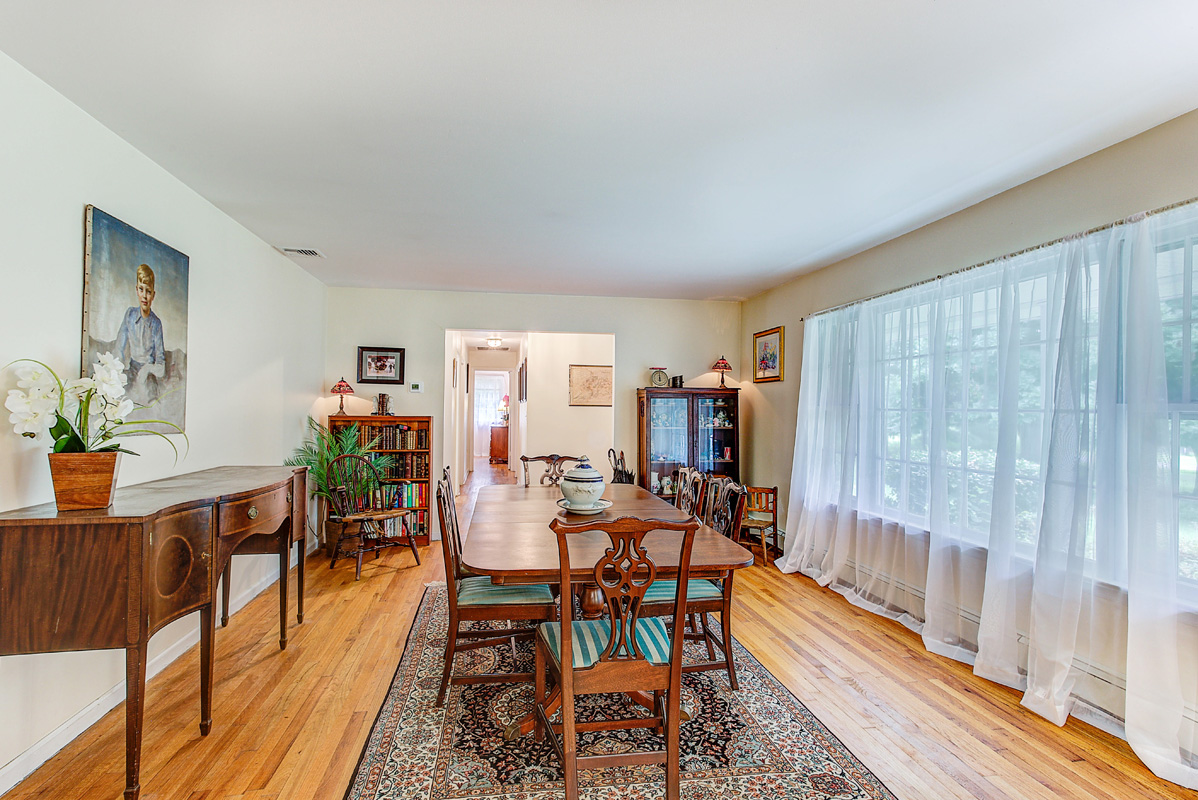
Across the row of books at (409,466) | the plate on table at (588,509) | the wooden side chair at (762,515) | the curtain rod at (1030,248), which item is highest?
the curtain rod at (1030,248)

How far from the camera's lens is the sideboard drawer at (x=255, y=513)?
233 cm

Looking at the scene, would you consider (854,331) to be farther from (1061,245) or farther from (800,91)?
(800,91)

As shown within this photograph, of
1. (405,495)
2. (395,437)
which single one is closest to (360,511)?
(405,495)

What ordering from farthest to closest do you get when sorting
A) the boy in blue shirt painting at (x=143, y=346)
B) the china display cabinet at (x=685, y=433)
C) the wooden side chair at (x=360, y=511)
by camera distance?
the china display cabinet at (x=685, y=433)
the wooden side chair at (x=360, y=511)
the boy in blue shirt painting at (x=143, y=346)

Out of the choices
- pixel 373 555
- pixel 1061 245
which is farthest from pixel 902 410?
pixel 373 555

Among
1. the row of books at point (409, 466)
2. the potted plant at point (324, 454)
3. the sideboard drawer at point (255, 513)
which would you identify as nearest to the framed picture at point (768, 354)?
the row of books at point (409, 466)

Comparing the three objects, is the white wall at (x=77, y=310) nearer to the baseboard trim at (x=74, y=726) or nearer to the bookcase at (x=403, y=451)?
the baseboard trim at (x=74, y=726)

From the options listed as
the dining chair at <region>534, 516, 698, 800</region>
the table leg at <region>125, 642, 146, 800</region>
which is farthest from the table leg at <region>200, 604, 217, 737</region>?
the dining chair at <region>534, 516, 698, 800</region>

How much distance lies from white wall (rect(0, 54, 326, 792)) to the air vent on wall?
0.34 meters

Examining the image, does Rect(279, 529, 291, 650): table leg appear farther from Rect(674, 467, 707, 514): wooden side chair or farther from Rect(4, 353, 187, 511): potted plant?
Rect(674, 467, 707, 514): wooden side chair

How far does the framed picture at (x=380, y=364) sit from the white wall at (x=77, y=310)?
5.40ft

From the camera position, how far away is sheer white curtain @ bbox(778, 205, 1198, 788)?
2.19 metres

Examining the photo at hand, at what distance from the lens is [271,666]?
113 inches

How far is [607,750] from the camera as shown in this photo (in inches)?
86.5
